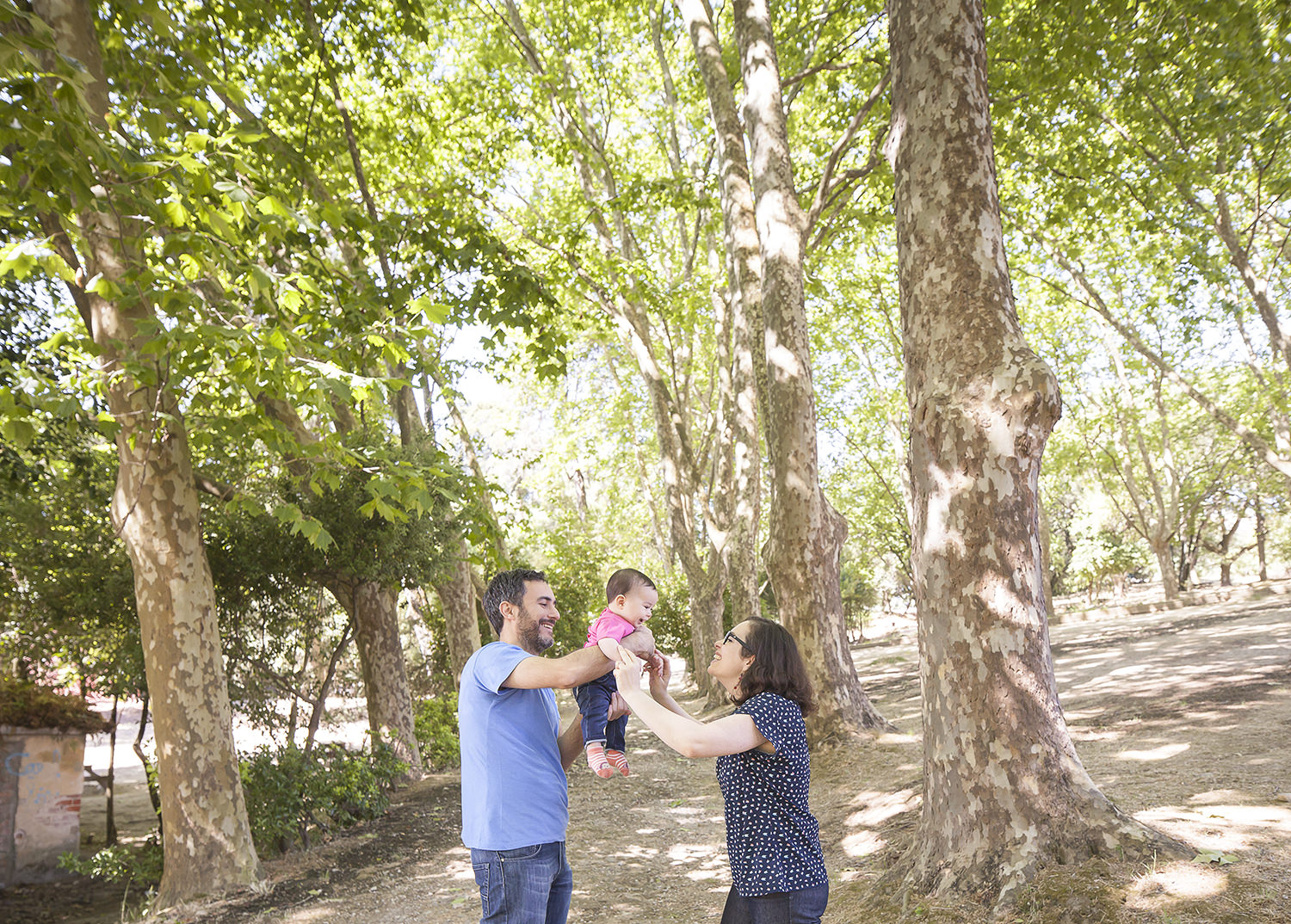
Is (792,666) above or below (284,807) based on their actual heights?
above

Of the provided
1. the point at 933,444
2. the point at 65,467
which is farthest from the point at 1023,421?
the point at 65,467

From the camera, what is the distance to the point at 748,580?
13078mm

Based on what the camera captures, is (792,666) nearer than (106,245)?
Yes

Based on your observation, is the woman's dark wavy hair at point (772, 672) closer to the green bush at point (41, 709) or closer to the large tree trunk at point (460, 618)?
the green bush at point (41, 709)

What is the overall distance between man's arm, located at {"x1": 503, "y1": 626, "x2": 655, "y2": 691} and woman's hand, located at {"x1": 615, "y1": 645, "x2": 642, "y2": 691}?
61 millimetres

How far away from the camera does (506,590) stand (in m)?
3.08

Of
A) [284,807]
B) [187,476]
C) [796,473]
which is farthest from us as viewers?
[796,473]

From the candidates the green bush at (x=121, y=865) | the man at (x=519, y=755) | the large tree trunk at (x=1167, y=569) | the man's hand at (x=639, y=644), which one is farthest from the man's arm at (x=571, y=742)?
the large tree trunk at (x=1167, y=569)

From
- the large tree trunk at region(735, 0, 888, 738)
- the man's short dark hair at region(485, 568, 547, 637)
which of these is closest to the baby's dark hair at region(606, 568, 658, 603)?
the man's short dark hair at region(485, 568, 547, 637)

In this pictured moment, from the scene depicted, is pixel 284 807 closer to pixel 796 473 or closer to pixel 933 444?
pixel 796 473

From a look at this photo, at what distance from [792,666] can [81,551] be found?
9143 mm

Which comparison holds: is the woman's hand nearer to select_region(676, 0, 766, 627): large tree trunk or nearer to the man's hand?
the man's hand

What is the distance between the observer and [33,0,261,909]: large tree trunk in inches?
273

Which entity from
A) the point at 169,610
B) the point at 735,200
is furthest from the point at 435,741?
the point at 735,200
